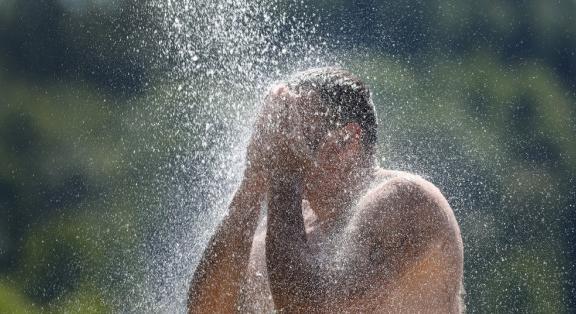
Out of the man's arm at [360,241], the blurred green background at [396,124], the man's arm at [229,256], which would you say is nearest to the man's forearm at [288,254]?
the man's arm at [360,241]

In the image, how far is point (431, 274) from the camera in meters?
3.62

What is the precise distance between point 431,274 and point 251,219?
0.68m

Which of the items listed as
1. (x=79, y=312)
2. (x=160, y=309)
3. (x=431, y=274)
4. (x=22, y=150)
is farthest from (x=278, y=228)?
(x=22, y=150)

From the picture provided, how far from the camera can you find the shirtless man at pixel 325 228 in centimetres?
346

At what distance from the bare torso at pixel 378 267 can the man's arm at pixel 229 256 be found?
0.05 meters

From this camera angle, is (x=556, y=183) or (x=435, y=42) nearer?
(x=556, y=183)

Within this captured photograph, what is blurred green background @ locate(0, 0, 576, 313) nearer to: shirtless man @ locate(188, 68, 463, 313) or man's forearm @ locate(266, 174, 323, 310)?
shirtless man @ locate(188, 68, 463, 313)

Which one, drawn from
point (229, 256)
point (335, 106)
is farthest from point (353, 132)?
point (229, 256)

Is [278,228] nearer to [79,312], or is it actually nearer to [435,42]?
[79,312]

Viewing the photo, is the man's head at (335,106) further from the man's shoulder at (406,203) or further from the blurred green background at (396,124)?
the blurred green background at (396,124)

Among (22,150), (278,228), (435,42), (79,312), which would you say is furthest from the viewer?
(22,150)

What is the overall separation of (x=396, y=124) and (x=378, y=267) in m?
6.82

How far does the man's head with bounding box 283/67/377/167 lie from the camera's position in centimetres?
362

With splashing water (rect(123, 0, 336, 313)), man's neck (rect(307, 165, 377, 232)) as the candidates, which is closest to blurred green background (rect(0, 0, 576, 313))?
splashing water (rect(123, 0, 336, 313))
